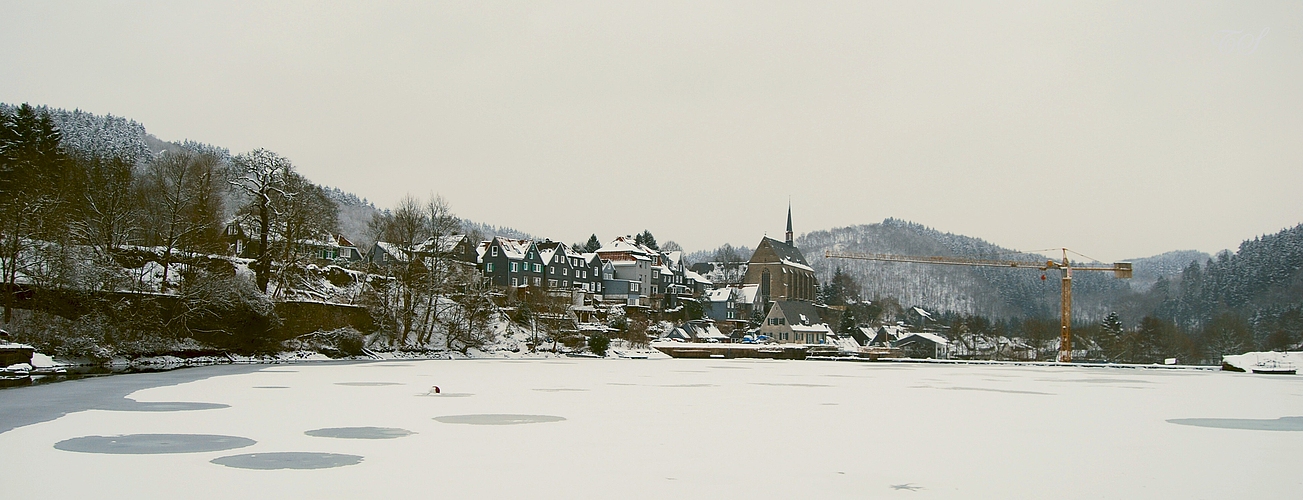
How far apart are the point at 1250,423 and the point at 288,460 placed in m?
16.4

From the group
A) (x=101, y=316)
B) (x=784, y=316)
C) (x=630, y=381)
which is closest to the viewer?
(x=630, y=381)

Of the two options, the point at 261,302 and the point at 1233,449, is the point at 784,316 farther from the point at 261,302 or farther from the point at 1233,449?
the point at 1233,449

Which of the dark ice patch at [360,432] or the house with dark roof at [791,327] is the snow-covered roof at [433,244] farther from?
the dark ice patch at [360,432]

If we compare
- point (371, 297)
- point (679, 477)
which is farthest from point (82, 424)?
point (371, 297)

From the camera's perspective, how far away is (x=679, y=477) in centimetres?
996

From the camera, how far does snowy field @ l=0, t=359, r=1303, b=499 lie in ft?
30.5

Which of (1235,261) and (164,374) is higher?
(1235,261)

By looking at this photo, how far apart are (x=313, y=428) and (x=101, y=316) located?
27766 mm

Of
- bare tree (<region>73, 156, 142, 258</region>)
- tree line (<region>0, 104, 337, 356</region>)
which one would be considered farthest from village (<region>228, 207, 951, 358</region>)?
bare tree (<region>73, 156, 142, 258</region>)

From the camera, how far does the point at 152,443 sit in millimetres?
12086

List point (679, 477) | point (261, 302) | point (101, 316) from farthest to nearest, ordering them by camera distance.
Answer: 1. point (261, 302)
2. point (101, 316)
3. point (679, 477)

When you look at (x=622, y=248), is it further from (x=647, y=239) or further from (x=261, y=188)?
(x=261, y=188)

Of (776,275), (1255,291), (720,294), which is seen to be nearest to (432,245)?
(720,294)

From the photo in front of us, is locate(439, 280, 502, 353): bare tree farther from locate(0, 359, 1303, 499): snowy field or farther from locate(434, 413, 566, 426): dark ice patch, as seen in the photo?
locate(434, 413, 566, 426): dark ice patch
